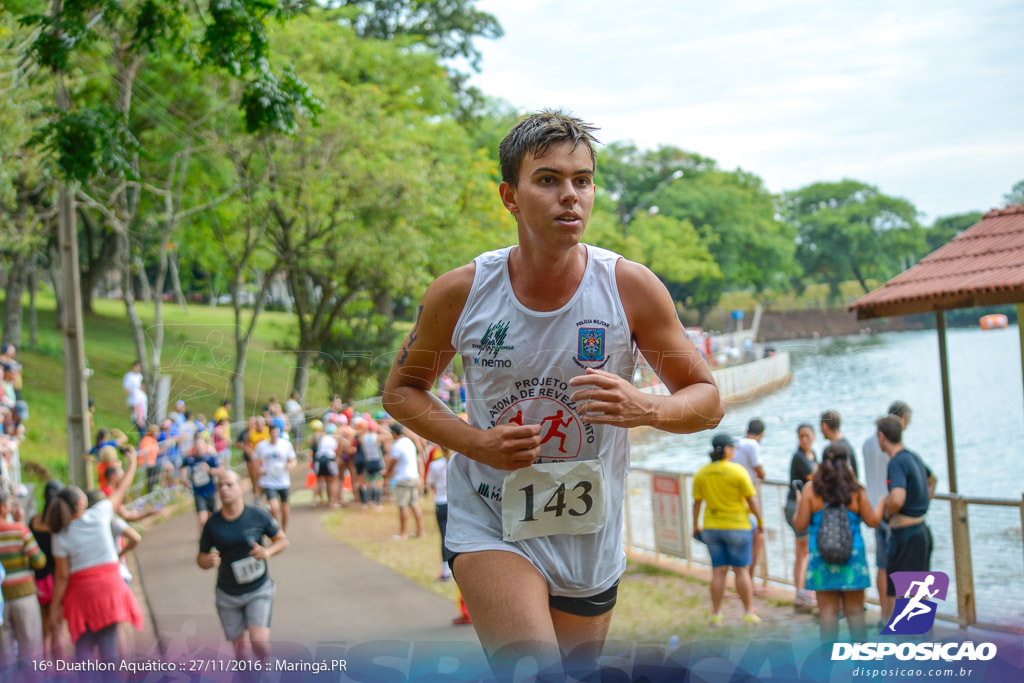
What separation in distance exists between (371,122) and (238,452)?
10.3 meters

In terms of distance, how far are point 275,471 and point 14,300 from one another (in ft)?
53.4

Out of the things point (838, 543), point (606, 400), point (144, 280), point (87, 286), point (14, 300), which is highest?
point (87, 286)

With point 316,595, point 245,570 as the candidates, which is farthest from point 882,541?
point 316,595

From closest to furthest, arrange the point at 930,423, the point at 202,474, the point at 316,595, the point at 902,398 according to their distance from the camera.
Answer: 1. the point at 902,398
2. the point at 316,595
3. the point at 202,474
4. the point at 930,423

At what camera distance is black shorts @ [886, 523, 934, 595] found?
21.2 ft

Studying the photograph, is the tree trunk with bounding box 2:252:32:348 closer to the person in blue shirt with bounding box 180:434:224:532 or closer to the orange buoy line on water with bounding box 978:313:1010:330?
the person in blue shirt with bounding box 180:434:224:532

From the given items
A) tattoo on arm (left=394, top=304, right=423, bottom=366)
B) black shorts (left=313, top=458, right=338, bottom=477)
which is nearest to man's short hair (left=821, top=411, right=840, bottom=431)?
tattoo on arm (left=394, top=304, right=423, bottom=366)

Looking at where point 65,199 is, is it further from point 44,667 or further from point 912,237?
point 912,237

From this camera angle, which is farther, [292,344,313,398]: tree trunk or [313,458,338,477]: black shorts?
[313,458,338,477]: black shorts

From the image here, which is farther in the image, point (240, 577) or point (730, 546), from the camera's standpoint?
point (730, 546)

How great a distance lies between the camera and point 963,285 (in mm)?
6492

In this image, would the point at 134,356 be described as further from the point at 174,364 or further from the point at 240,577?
the point at 174,364

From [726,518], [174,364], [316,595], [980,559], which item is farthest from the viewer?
[316,595]

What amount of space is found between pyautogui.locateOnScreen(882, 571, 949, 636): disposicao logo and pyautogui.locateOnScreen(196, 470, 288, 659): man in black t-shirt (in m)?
4.35
